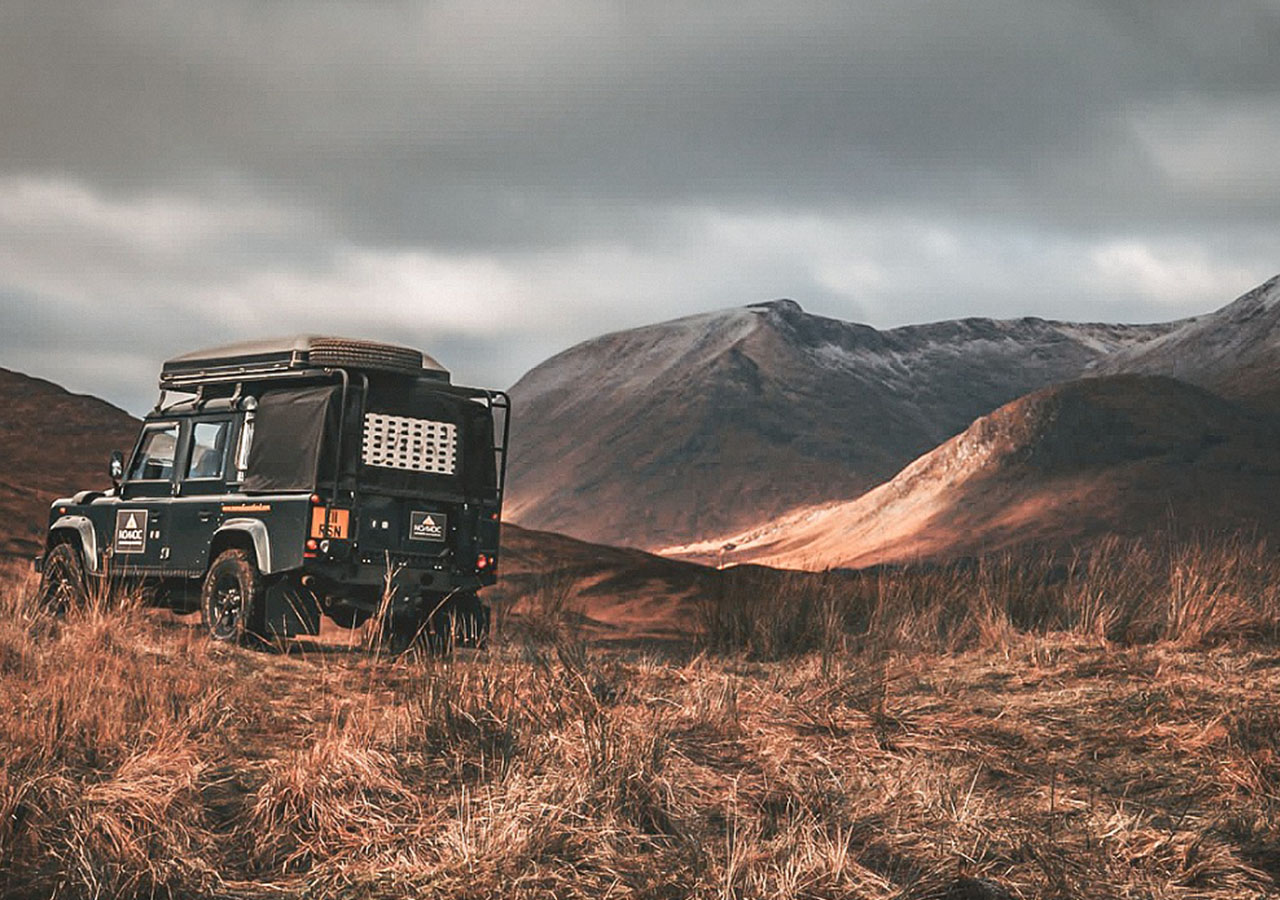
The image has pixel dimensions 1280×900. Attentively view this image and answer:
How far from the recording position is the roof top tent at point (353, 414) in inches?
471

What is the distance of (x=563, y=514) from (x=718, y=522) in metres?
12.2

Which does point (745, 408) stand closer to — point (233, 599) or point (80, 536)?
point (80, 536)

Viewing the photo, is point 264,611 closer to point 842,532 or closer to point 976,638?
point 976,638

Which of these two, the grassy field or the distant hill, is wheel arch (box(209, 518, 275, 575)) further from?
the distant hill

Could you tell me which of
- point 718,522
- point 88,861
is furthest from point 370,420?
point 718,522

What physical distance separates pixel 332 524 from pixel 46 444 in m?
23.3

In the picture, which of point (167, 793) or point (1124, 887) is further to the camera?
point (167, 793)

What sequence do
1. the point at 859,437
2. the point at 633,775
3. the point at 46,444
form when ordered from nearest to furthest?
the point at 633,775
the point at 46,444
the point at 859,437

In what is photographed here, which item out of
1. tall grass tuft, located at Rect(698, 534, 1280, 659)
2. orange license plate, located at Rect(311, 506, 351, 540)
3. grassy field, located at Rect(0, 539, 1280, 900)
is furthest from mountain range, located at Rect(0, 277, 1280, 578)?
grassy field, located at Rect(0, 539, 1280, 900)

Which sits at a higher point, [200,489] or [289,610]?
[200,489]

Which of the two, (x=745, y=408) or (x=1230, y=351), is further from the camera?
(x=745, y=408)

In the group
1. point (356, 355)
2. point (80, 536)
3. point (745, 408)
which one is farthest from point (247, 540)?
point (745, 408)

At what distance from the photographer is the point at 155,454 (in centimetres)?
1350

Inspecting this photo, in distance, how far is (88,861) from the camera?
511cm
